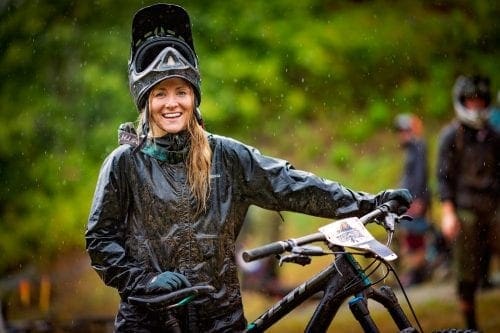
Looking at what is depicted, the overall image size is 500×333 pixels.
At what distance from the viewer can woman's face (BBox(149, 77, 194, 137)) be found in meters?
3.70

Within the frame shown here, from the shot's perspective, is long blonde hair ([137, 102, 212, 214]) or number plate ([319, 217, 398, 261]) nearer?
number plate ([319, 217, 398, 261])

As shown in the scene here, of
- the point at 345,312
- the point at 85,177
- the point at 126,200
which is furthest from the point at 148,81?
the point at 85,177

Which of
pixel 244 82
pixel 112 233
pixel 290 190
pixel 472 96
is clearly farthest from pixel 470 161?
pixel 244 82

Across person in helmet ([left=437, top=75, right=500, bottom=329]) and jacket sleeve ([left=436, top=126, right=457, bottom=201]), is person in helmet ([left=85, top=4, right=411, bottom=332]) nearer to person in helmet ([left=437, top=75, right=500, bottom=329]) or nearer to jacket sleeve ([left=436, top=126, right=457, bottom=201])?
jacket sleeve ([left=436, top=126, right=457, bottom=201])

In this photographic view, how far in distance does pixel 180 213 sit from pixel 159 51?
2.13 ft

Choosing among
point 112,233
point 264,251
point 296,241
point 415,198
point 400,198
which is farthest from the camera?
point 415,198

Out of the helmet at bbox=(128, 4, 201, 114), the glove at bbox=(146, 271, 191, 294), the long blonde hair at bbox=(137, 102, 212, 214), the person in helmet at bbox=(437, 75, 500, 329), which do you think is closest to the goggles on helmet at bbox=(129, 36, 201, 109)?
the helmet at bbox=(128, 4, 201, 114)

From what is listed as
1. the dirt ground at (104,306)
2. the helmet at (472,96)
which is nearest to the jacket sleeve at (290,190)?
the helmet at (472,96)

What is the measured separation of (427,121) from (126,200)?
10244mm

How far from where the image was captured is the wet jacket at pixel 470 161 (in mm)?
6902

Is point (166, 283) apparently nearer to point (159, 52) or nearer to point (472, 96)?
point (159, 52)

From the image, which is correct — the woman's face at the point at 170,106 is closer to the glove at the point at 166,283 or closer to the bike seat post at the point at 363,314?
the glove at the point at 166,283

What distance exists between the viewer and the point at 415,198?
941 cm

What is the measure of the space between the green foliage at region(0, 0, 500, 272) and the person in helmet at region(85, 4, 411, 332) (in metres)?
5.94
